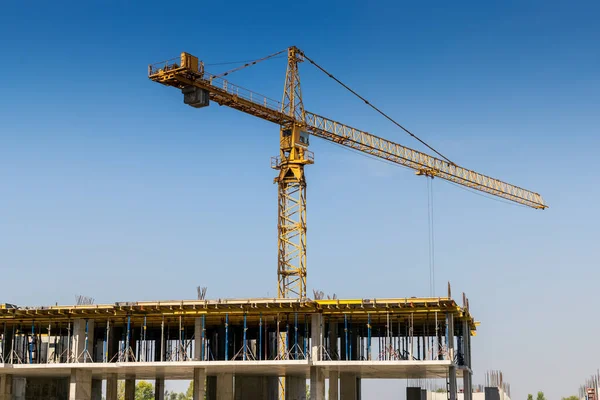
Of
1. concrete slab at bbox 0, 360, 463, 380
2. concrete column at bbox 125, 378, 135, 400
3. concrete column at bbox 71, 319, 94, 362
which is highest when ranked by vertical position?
concrete column at bbox 71, 319, 94, 362

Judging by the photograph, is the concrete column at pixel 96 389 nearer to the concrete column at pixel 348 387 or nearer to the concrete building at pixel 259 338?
the concrete building at pixel 259 338

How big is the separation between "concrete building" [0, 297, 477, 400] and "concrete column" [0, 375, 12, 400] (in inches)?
3.6

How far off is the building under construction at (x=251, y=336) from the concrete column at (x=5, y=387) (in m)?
0.18

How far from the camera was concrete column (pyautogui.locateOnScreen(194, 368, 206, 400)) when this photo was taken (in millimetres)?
68750

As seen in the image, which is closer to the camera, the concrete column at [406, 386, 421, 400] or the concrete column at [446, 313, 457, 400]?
the concrete column at [446, 313, 457, 400]

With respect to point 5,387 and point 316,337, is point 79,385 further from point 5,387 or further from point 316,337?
point 316,337

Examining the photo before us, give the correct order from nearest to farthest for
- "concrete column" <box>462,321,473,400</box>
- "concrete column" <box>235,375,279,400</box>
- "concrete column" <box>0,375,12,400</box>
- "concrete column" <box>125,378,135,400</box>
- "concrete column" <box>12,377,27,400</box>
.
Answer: "concrete column" <box>462,321,473,400</box> < "concrete column" <box>0,375,12,400</box> < "concrete column" <box>12,377,27,400</box> < "concrete column" <box>235,375,279,400</box> < "concrete column" <box>125,378,135,400</box>

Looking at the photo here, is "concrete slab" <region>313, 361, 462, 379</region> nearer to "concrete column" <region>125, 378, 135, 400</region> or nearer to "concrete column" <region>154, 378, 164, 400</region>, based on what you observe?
"concrete column" <region>154, 378, 164, 400</region>

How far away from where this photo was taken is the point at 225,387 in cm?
7919

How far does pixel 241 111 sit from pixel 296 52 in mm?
12884

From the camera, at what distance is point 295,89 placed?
348 feet

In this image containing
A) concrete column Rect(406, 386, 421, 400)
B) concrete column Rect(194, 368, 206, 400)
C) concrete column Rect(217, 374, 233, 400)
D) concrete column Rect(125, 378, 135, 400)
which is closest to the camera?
concrete column Rect(194, 368, 206, 400)

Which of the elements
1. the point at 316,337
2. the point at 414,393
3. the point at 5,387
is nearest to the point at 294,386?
the point at 414,393

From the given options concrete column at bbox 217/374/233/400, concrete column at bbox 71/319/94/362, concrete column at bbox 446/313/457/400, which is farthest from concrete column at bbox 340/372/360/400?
concrete column at bbox 71/319/94/362
